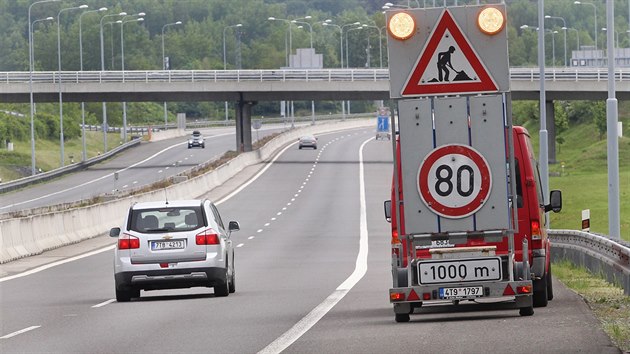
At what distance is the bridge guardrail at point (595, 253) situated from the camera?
2295cm

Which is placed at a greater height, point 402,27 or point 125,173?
point 402,27

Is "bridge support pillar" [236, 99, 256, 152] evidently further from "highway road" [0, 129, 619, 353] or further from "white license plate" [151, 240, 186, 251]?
"white license plate" [151, 240, 186, 251]

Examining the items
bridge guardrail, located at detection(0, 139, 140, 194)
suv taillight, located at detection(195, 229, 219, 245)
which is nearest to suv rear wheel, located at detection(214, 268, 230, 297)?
suv taillight, located at detection(195, 229, 219, 245)

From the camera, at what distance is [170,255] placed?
23.7 m

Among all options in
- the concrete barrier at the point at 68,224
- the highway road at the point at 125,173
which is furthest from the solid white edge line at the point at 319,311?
the highway road at the point at 125,173

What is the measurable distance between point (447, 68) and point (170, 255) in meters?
8.19

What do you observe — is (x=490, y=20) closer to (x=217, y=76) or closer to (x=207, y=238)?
(x=207, y=238)

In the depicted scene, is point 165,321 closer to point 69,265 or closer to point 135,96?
point 69,265

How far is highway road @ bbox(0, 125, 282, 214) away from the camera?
253 ft

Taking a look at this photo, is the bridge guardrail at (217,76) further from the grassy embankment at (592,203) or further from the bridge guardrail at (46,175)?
the grassy embankment at (592,203)

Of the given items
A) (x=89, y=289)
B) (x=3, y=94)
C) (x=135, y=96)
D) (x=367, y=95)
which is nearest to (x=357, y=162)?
(x=367, y=95)

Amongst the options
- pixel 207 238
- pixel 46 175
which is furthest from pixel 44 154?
pixel 207 238

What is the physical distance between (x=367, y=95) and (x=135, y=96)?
15.5 meters

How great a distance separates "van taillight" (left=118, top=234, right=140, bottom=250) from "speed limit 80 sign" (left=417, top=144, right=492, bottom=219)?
26.1 feet
